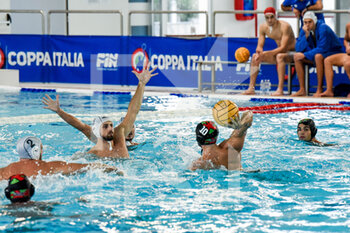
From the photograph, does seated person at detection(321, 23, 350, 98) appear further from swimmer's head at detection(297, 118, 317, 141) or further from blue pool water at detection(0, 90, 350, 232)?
swimmer's head at detection(297, 118, 317, 141)

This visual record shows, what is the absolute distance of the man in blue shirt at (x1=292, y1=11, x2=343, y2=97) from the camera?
10641 mm

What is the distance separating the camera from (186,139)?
306 inches

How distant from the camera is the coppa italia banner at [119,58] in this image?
12023mm

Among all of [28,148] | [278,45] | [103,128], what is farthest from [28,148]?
[278,45]

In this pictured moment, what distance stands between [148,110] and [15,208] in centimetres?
580

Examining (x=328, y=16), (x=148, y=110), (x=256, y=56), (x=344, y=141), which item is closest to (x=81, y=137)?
(x=148, y=110)

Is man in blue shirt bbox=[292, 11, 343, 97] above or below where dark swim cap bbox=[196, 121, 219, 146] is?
above

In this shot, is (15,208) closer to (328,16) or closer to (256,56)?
(256,56)

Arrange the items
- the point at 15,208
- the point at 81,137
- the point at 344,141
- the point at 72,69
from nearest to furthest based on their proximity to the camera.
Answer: the point at 15,208 → the point at 344,141 → the point at 81,137 → the point at 72,69

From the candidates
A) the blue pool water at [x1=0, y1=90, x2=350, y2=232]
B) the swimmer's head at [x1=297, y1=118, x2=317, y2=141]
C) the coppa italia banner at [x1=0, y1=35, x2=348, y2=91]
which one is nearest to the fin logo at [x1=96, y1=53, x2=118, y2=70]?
the coppa italia banner at [x1=0, y1=35, x2=348, y2=91]

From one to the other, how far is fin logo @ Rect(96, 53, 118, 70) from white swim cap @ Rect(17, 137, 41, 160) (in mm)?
7868

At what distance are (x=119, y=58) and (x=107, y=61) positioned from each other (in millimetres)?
298

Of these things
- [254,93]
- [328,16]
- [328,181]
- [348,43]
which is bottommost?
[328,181]

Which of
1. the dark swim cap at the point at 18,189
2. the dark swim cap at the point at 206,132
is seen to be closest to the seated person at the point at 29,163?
the dark swim cap at the point at 18,189
